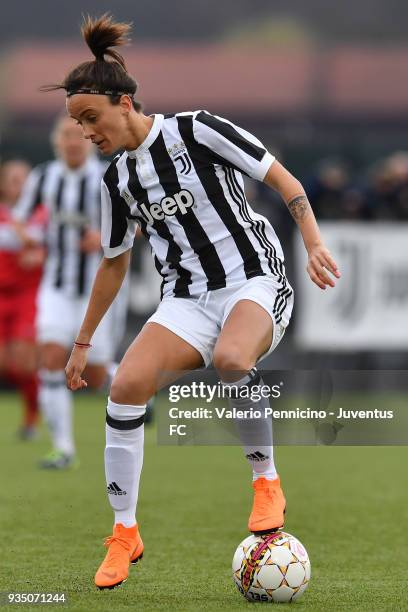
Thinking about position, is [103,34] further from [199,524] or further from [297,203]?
[199,524]

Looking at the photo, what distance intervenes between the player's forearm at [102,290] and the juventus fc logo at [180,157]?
45 centimetres

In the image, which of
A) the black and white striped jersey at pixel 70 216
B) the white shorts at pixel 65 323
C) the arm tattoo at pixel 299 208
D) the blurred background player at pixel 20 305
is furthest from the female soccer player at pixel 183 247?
the blurred background player at pixel 20 305

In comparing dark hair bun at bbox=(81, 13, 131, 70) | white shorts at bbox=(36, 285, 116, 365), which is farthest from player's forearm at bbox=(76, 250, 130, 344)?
white shorts at bbox=(36, 285, 116, 365)

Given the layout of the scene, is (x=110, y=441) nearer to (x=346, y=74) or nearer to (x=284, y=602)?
(x=284, y=602)

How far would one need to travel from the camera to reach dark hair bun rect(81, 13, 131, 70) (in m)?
4.93

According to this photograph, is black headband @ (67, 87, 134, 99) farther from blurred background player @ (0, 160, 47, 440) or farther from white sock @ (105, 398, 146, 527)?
blurred background player @ (0, 160, 47, 440)

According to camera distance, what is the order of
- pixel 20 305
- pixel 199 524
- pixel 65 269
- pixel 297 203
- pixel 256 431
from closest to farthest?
pixel 297 203 → pixel 256 431 → pixel 199 524 → pixel 65 269 → pixel 20 305

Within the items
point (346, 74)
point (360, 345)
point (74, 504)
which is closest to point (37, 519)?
point (74, 504)

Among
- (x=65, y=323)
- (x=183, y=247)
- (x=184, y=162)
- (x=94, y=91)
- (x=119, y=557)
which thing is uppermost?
(x=94, y=91)

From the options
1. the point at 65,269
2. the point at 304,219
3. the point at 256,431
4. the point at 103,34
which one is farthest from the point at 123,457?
the point at 65,269

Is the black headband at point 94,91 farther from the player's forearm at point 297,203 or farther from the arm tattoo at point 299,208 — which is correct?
the arm tattoo at point 299,208

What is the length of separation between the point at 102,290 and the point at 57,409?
12.1ft

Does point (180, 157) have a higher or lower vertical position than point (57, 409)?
higher

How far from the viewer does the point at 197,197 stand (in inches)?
200
